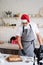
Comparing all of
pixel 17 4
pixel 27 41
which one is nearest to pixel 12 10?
pixel 17 4

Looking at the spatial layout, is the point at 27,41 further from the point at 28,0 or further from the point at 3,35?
the point at 28,0

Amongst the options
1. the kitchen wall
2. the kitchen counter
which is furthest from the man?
the kitchen wall

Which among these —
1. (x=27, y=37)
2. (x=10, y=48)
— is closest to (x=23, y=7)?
(x=10, y=48)

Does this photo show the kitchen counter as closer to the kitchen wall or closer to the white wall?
the kitchen wall

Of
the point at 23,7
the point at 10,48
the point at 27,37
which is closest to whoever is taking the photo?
the point at 27,37

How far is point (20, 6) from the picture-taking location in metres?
6.16

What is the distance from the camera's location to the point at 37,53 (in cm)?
250

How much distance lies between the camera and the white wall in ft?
19.9

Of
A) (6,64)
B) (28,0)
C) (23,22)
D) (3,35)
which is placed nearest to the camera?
(6,64)

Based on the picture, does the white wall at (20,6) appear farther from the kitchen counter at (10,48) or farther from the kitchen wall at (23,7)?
the kitchen counter at (10,48)

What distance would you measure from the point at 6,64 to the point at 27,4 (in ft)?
12.7

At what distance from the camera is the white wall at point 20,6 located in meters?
6.06

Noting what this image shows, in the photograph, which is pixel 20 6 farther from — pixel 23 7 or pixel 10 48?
pixel 10 48

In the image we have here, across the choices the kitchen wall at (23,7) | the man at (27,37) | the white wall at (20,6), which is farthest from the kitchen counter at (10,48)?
the white wall at (20,6)
